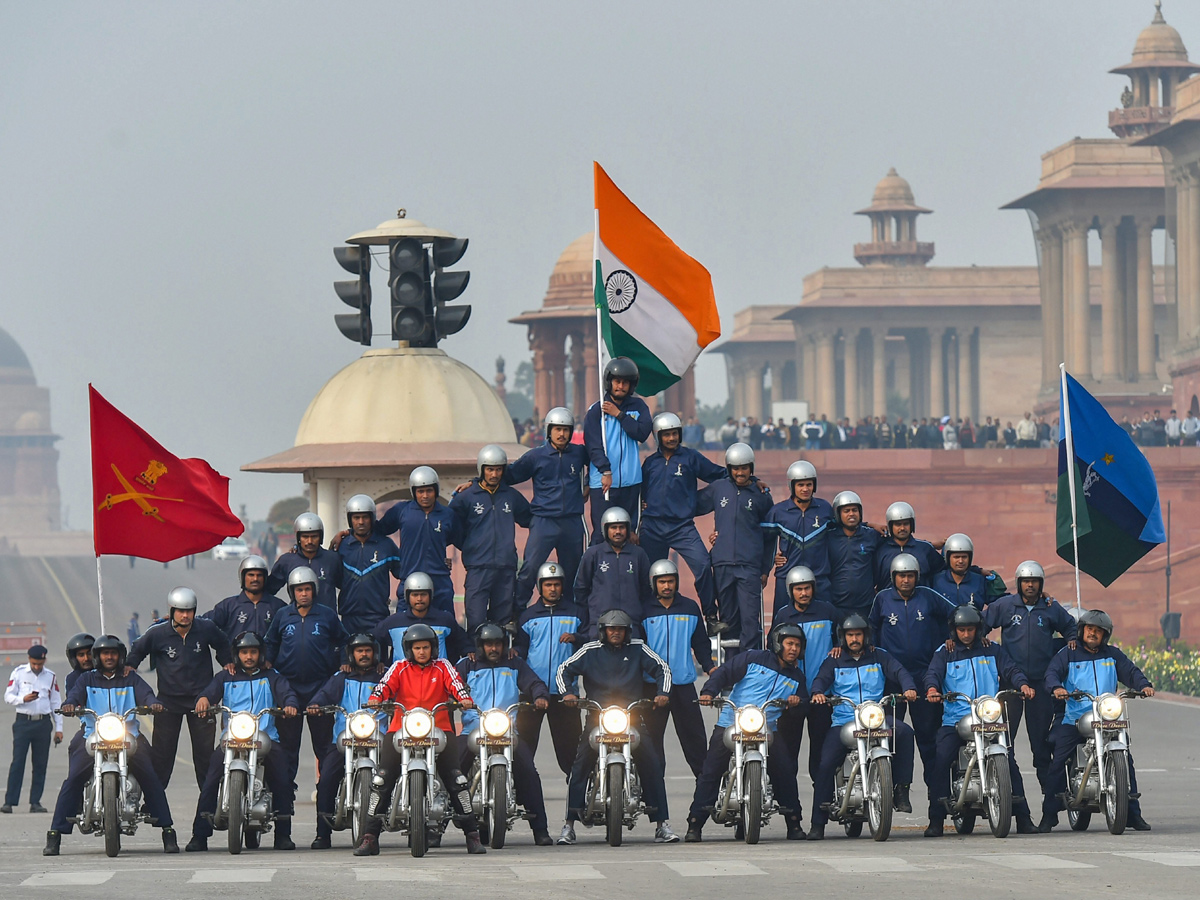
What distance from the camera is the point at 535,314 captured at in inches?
2341

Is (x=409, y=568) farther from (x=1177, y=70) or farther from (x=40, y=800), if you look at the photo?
(x=1177, y=70)

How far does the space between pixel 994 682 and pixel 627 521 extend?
103 inches

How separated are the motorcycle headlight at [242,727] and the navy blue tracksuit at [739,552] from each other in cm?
350

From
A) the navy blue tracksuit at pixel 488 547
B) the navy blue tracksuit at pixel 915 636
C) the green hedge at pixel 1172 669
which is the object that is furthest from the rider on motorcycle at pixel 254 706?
the green hedge at pixel 1172 669

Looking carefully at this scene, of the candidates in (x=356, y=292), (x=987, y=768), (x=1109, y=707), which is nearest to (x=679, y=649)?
(x=987, y=768)

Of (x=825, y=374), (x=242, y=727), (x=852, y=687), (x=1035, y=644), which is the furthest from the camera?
(x=825, y=374)

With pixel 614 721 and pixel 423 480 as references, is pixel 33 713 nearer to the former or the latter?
pixel 423 480

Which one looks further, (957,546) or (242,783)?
(957,546)

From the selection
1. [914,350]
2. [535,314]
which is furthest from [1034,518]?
[914,350]

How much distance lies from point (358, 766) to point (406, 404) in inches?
338

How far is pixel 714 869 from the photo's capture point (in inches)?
516

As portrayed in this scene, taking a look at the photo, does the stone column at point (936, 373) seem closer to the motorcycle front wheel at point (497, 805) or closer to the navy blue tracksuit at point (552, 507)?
the navy blue tracksuit at point (552, 507)

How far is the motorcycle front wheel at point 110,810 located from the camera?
48.5 feet

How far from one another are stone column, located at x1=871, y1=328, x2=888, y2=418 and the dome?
70.8 m
